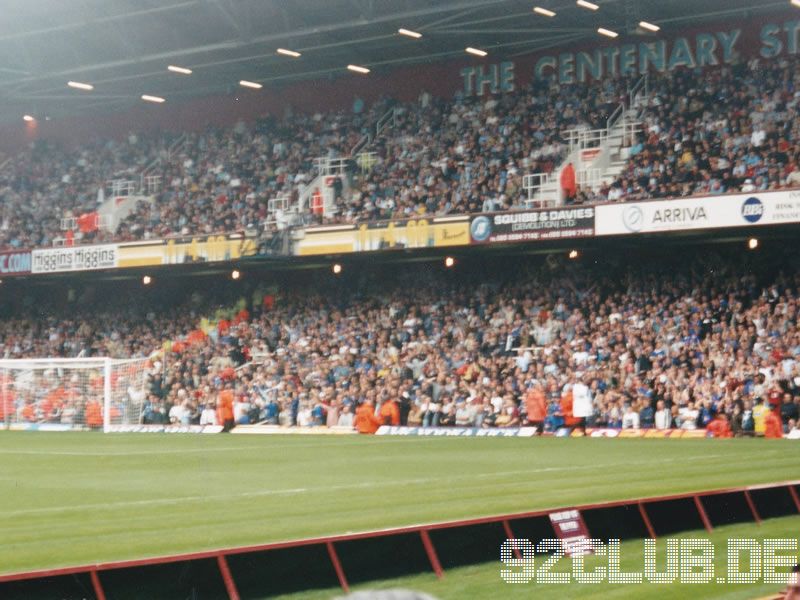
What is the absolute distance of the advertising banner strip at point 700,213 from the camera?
32781 mm

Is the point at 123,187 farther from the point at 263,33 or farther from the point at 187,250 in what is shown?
the point at 263,33

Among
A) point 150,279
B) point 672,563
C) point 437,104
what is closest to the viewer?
point 672,563

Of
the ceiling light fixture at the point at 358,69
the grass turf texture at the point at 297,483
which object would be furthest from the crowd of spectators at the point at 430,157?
the grass turf texture at the point at 297,483

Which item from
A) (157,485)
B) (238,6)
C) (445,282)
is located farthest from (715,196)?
(157,485)

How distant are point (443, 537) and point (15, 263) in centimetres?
3926

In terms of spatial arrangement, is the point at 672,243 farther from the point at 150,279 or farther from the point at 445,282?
the point at 150,279

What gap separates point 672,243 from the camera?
37.6 m

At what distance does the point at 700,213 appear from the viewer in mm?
34000

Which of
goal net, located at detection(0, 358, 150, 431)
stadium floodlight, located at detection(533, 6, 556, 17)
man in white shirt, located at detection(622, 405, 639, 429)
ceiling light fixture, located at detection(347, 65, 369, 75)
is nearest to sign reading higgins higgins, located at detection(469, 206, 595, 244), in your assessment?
man in white shirt, located at detection(622, 405, 639, 429)

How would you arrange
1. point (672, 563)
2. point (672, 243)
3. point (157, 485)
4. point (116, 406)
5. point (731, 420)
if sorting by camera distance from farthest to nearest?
point (116, 406) < point (672, 243) < point (731, 420) < point (157, 485) < point (672, 563)

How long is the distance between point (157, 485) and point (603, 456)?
30.4ft

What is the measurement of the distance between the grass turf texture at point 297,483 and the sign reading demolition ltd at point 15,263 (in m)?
17.6

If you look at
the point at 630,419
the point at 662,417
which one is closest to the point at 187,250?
the point at 630,419

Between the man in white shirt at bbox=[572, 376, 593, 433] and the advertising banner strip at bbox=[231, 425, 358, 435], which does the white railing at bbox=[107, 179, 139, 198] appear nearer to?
the advertising banner strip at bbox=[231, 425, 358, 435]
